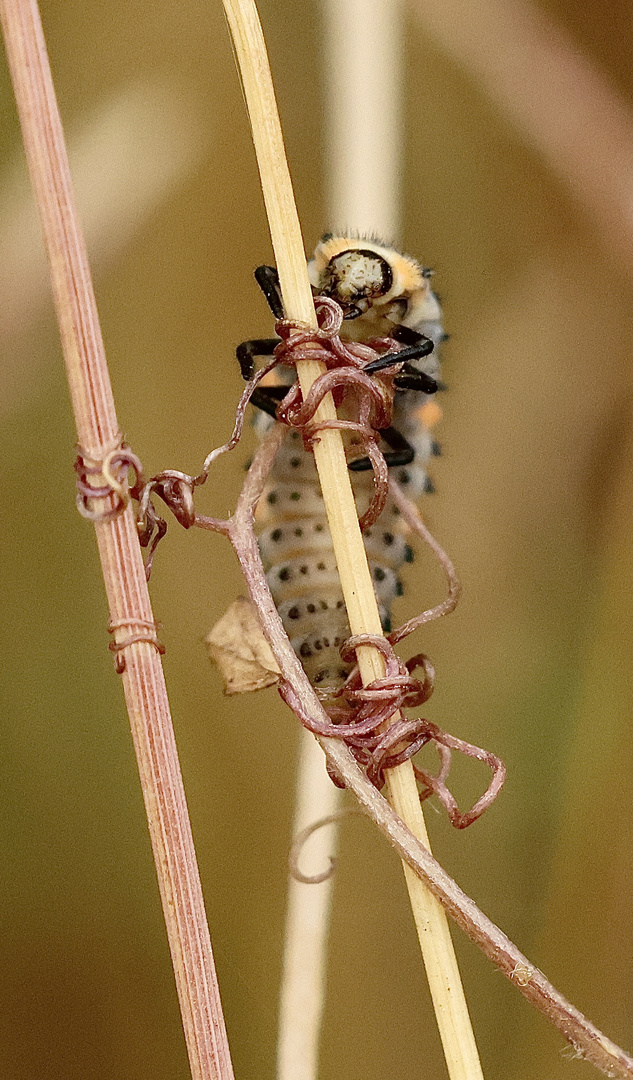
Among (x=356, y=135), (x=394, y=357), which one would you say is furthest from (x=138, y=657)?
(x=356, y=135)

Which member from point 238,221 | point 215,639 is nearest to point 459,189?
point 238,221

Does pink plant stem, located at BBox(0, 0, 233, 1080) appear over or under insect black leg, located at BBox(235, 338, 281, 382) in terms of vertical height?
under

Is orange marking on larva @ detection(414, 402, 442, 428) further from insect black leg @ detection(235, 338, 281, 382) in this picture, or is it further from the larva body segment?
insect black leg @ detection(235, 338, 281, 382)

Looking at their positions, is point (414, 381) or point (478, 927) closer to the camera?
point (478, 927)

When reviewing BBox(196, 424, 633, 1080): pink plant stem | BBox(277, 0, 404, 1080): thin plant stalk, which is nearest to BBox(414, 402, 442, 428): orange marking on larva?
BBox(277, 0, 404, 1080): thin plant stalk

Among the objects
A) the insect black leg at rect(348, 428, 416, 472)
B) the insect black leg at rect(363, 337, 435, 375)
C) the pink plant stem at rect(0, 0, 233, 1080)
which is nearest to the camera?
the pink plant stem at rect(0, 0, 233, 1080)

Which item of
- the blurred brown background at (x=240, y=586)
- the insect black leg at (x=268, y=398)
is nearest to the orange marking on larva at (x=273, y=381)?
the insect black leg at (x=268, y=398)

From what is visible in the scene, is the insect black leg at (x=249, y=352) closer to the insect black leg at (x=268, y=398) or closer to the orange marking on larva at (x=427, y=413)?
the insect black leg at (x=268, y=398)

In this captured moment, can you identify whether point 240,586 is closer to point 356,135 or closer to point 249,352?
point 249,352
